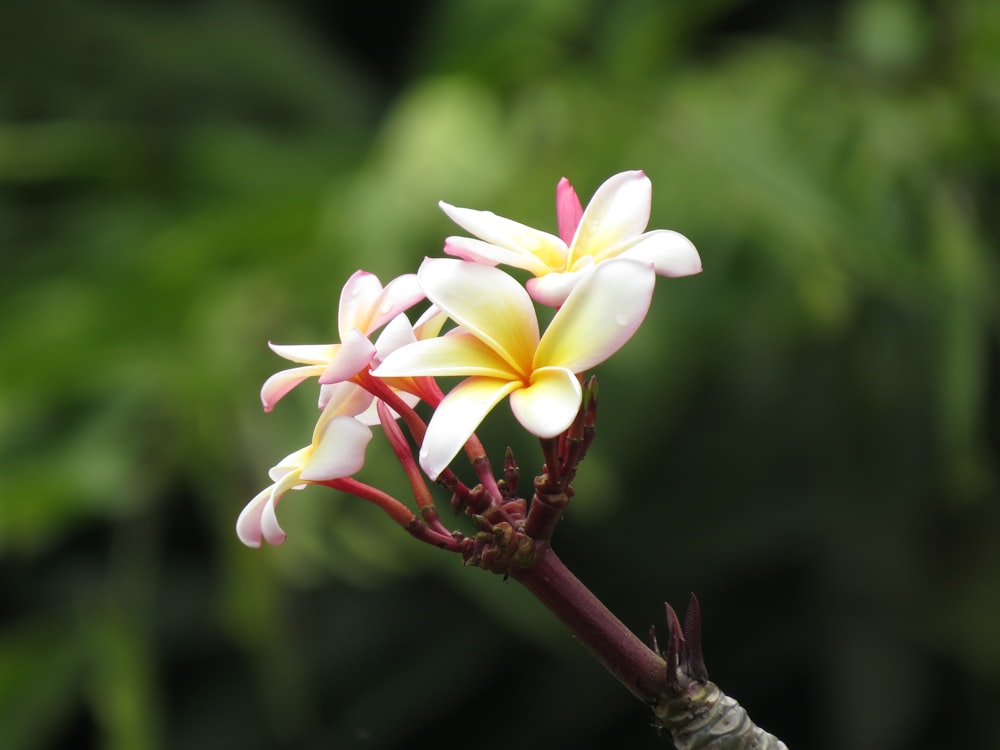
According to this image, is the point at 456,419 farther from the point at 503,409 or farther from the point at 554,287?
the point at 503,409

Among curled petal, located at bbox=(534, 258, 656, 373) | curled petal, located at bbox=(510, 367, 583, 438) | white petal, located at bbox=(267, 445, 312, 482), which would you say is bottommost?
curled petal, located at bbox=(510, 367, 583, 438)

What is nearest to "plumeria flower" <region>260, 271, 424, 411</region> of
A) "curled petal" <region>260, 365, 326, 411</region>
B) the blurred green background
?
"curled petal" <region>260, 365, 326, 411</region>

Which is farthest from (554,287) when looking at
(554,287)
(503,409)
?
(503,409)

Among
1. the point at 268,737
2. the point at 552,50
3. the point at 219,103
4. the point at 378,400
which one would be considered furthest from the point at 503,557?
the point at 219,103

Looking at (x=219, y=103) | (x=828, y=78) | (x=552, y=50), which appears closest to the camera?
(x=828, y=78)

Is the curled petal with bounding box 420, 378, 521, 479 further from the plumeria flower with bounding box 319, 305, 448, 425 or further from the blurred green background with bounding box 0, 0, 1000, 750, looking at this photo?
the blurred green background with bounding box 0, 0, 1000, 750

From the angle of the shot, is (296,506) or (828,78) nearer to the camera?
(296,506)

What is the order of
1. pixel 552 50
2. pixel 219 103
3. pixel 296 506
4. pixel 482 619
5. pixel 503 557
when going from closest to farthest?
pixel 503 557 → pixel 296 506 → pixel 552 50 → pixel 482 619 → pixel 219 103

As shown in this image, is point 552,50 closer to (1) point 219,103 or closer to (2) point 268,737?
(1) point 219,103
